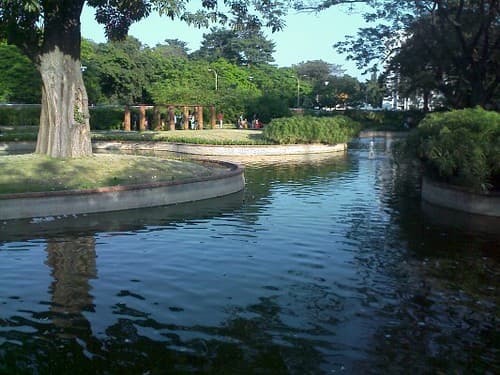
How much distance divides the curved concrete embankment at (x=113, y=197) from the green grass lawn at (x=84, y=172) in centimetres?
87

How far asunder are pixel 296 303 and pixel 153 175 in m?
10.4

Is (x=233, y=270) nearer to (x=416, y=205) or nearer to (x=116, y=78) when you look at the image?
(x=416, y=205)

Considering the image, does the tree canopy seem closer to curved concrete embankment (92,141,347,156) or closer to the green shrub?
the green shrub

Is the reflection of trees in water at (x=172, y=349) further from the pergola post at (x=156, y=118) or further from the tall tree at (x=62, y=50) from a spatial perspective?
the pergola post at (x=156, y=118)

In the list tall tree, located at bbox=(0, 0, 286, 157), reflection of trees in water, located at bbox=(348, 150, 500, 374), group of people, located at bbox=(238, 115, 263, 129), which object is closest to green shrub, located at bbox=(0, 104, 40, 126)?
group of people, located at bbox=(238, 115, 263, 129)

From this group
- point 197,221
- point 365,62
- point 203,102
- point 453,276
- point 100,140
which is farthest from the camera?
point 203,102

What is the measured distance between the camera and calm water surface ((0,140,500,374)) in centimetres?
631

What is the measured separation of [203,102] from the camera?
53.7m

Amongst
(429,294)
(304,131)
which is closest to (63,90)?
(429,294)

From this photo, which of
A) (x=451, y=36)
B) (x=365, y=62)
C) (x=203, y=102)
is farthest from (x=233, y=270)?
(x=203, y=102)

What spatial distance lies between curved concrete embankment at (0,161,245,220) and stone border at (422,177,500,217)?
20.5 ft

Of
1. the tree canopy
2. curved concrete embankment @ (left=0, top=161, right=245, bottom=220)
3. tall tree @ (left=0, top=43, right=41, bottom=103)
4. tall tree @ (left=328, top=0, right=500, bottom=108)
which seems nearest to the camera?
curved concrete embankment @ (left=0, top=161, right=245, bottom=220)

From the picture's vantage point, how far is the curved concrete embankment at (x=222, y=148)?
33.5 meters

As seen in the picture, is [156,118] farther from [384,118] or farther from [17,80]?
[384,118]
